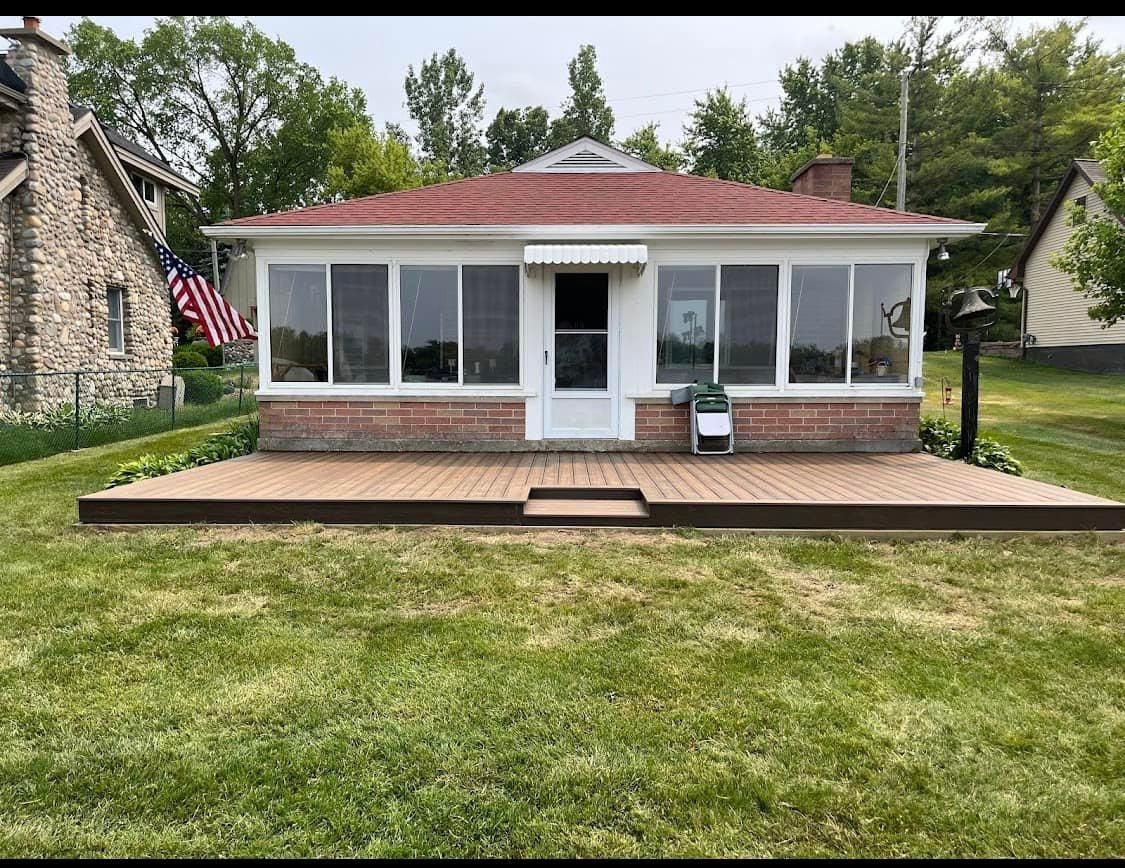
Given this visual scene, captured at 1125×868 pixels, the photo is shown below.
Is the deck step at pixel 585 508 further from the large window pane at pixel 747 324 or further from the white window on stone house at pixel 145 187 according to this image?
the white window on stone house at pixel 145 187

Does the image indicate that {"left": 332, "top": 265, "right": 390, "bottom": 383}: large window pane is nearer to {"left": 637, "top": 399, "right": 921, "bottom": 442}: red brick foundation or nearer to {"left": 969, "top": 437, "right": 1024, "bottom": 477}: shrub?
{"left": 637, "top": 399, "right": 921, "bottom": 442}: red brick foundation

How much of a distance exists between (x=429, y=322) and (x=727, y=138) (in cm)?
3490

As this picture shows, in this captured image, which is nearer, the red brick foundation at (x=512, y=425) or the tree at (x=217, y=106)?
the red brick foundation at (x=512, y=425)

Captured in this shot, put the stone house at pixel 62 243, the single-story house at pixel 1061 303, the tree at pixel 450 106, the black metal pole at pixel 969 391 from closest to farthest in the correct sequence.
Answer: the black metal pole at pixel 969 391 < the stone house at pixel 62 243 < the single-story house at pixel 1061 303 < the tree at pixel 450 106

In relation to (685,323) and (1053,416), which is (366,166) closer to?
(685,323)

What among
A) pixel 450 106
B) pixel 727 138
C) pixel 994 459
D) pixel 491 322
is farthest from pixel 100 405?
pixel 450 106

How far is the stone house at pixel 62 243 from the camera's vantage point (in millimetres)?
13039

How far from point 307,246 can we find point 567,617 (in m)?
6.71

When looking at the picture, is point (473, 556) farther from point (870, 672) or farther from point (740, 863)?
point (740, 863)

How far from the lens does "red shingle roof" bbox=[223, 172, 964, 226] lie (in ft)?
28.2

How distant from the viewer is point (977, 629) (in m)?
3.78

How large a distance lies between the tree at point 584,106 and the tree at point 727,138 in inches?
340

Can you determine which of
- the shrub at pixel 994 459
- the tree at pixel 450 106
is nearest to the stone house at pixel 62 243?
the shrub at pixel 994 459

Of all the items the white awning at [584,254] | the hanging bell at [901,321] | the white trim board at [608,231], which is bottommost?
the hanging bell at [901,321]
